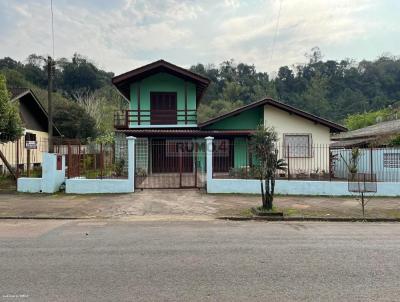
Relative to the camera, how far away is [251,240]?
8.40 m

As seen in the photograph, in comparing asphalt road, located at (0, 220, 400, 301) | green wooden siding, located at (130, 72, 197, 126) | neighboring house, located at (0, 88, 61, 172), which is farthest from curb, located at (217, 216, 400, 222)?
neighboring house, located at (0, 88, 61, 172)

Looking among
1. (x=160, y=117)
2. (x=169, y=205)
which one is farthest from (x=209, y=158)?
(x=160, y=117)

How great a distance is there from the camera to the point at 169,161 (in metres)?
23.6

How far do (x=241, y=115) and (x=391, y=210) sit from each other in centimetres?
1292

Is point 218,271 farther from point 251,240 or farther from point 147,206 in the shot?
point 147,206

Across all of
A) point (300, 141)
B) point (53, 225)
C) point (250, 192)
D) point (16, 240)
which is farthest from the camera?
point (300, 141)

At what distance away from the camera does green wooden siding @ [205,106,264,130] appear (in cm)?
2488

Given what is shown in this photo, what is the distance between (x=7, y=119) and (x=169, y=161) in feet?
29.5

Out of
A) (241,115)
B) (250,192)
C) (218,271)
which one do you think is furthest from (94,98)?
(218,271)

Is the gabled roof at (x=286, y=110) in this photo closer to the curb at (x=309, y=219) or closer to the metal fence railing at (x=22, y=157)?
the metal fence railing at (x=22, y=157)

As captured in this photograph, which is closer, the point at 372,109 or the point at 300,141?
the point at 300,141

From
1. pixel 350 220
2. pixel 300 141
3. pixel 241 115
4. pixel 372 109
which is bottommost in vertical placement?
pixel 350 220

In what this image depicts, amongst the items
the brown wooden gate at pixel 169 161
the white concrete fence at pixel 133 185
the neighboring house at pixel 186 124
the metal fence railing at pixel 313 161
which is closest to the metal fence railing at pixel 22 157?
the white concrete fence at pixel 133 185

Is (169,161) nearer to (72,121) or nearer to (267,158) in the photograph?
(267,158)
